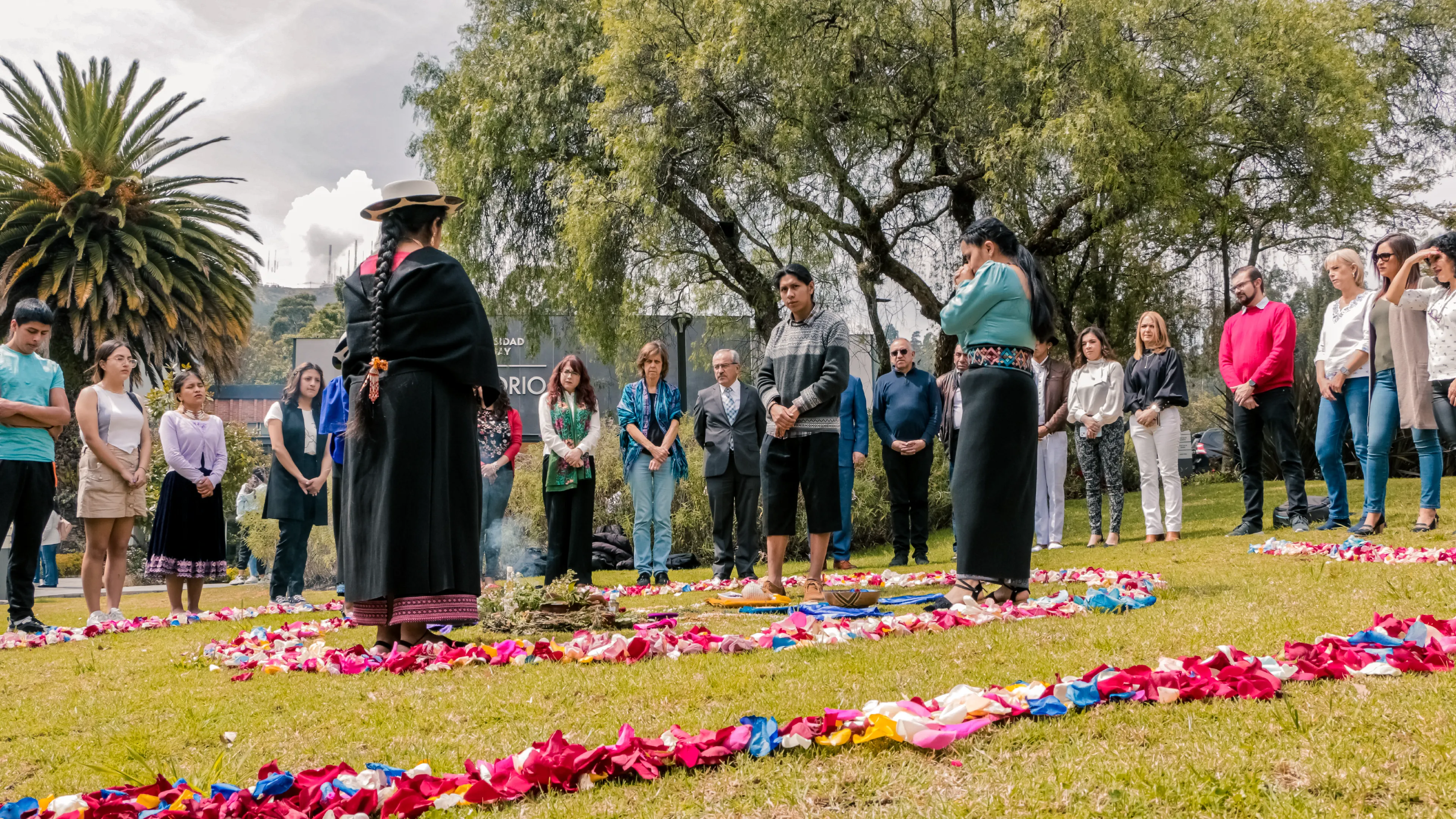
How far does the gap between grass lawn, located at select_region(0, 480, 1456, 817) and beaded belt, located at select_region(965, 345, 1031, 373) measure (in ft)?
4.62

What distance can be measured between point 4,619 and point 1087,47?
47.2ft

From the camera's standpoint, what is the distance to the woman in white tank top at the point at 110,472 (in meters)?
7.43

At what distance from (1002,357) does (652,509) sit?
16.7ft

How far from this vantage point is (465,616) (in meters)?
4.98

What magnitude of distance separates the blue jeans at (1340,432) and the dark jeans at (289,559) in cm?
844

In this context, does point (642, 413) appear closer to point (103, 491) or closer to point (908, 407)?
point (908, 407)

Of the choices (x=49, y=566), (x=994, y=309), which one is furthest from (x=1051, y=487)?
(x=49, y=566)

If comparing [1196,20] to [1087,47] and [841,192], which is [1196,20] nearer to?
[1087,47]

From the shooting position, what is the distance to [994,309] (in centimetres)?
556

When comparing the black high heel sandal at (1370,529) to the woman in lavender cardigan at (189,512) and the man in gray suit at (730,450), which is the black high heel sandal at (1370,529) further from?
the woman in lavender cardigan at (189,512)

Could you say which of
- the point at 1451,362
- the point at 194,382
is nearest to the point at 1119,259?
the point at 1451,362

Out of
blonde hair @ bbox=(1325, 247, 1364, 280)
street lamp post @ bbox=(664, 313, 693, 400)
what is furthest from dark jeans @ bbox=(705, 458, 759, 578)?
street lamp post @ bbox=(664, 313, 693, 400)

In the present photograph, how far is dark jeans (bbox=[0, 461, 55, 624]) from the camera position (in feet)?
23.0

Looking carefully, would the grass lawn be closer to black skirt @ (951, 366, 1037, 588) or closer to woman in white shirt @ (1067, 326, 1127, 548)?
black skirt @ (951, 366, 1037, 588)
